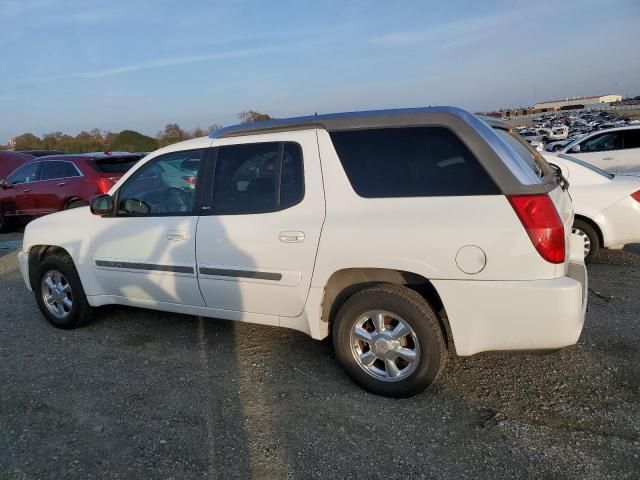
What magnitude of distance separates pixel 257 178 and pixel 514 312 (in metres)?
1.95

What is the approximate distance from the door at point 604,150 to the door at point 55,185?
1035cm

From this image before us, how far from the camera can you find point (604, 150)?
412 inches

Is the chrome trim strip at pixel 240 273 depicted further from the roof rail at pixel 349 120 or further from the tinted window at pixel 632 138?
the tinted window at pixel 632 138

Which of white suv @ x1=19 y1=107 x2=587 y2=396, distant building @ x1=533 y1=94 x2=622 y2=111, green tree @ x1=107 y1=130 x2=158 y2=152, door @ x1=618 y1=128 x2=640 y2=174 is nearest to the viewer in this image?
white suv @ x1=19 y1=107 x2=587 y2=396

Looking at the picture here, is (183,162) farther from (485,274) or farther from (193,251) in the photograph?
(485,274)

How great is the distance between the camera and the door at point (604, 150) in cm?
1034

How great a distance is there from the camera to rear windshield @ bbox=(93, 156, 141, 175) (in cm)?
932

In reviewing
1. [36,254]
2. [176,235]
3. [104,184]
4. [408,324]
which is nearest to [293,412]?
[408,324]

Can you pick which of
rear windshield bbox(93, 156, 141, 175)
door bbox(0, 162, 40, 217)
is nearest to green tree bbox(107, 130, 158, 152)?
door bbox(0, 162, 40, 217)

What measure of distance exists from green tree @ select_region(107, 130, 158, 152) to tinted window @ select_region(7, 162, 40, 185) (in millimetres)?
16068

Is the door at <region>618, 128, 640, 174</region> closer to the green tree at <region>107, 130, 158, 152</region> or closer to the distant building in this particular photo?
the green tree at <region>107, 130, 158, 152</region>

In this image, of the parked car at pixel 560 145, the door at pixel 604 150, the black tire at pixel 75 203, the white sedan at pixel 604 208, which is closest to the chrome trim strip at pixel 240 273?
the white sedan at pixel 604 208

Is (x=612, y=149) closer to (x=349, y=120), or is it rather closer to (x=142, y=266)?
(x=349, y=120)

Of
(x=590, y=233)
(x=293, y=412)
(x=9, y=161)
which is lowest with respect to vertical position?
(x=293, y=412)
